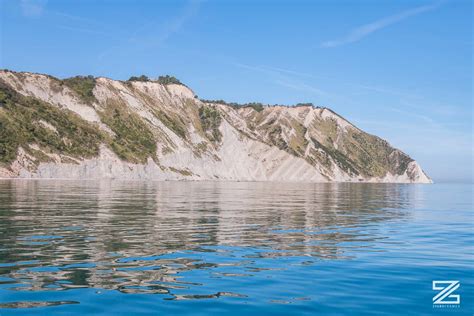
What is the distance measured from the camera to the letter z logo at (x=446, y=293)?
47.1ft

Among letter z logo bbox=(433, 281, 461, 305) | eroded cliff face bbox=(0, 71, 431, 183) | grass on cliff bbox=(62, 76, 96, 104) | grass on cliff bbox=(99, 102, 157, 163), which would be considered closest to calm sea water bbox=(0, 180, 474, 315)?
letter z logo bbox=(433, 281, 461, 305)

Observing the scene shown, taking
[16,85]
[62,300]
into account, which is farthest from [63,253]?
[16,85]

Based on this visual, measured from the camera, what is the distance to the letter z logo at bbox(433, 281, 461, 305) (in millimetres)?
14352

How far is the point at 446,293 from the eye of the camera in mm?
15297

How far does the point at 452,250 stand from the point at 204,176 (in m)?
164

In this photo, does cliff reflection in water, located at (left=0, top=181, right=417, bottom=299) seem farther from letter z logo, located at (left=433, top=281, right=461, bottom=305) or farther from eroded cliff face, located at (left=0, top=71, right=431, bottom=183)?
eroded cliff face, located at (left=0, top=71, right=431, bottom=183)

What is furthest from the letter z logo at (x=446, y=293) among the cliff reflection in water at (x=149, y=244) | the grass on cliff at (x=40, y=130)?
the grass on cliff at (x=40, y=130)

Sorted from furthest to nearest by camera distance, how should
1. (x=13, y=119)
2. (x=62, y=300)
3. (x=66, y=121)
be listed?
(x=66, y=121), (x=13, y=119), (x=62, y=300)

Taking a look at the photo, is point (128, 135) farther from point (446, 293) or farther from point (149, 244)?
point (446, 293)

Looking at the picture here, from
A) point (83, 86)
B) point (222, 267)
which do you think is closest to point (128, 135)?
point (83, 86)

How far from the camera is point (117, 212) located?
38375 millimetres

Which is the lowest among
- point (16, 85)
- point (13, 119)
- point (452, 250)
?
point (452, 250)

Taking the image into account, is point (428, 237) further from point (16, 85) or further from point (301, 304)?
point (16, 85)

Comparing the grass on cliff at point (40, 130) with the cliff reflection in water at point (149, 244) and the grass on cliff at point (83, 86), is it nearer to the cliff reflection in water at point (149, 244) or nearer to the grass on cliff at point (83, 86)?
the grass on cliff at point (83, 86)
